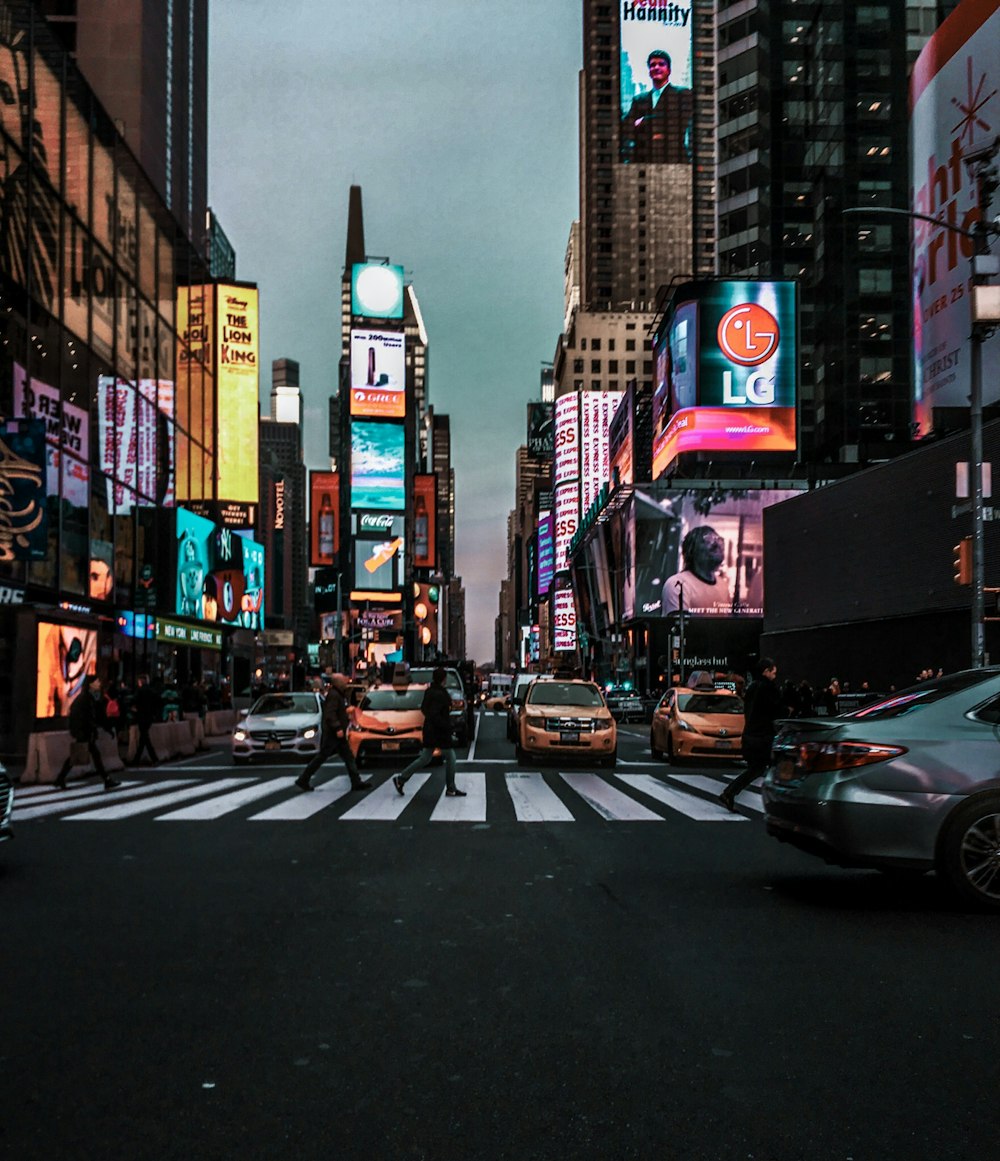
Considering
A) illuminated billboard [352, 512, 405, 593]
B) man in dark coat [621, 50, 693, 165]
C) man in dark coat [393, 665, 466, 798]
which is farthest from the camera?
man in dark coat [621, 50, 693, 165]

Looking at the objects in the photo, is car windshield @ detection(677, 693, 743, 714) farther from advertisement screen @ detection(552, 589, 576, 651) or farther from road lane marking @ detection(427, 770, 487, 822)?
advertisement screen @ detection(552, 589, 576, 651)

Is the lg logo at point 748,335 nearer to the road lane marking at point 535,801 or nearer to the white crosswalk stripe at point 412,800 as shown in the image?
the white crosswalk stripe at point 412,800

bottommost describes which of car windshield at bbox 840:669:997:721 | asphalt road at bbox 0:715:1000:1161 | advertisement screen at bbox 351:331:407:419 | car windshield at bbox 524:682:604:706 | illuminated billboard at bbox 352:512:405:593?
asphalt road at bbox 0:715:1000:1161

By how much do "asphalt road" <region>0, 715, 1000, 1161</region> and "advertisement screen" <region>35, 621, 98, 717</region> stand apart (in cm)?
1671

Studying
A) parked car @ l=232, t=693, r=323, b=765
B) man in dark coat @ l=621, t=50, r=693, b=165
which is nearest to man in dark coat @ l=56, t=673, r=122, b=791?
parked car @ l=232, t=693, r=323, b=765

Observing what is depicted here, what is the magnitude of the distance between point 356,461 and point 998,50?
84176 mm

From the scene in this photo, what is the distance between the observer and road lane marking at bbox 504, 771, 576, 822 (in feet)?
42.2

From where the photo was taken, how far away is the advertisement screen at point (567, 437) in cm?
15461

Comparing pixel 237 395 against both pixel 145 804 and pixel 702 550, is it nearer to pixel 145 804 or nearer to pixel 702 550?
pixel 145 804

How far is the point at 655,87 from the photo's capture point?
7293 inches

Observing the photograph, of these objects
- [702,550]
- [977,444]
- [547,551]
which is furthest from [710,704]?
[547,551]

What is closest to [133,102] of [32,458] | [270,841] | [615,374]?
[32,458]

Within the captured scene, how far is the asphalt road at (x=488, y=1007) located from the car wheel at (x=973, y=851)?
248 millimetres

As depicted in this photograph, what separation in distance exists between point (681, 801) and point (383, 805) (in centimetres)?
401
